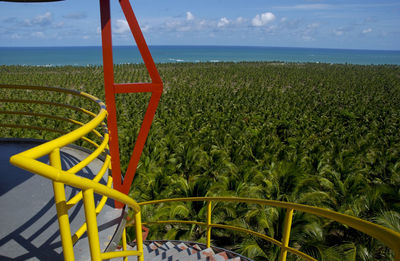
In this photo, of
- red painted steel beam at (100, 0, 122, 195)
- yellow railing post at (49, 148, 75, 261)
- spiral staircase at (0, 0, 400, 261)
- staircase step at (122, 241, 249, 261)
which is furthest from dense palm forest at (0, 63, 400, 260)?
yellow railing post at (49, 148, 75, 261)

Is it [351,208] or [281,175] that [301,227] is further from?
[281,175]

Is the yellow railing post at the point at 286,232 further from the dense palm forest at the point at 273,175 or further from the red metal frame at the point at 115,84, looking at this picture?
the dense palm forest at the point at 273,175

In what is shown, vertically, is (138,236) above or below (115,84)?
below

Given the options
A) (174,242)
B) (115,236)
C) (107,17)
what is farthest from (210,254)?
(107,17)

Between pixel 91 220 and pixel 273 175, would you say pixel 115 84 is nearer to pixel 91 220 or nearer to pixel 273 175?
pixel 91 220

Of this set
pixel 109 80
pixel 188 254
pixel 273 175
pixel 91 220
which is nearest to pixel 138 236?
pixel 91 220

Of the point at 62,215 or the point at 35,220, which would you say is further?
the point at 35,220

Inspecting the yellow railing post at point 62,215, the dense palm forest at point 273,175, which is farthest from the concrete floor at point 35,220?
the dense palm forest at point 273,175

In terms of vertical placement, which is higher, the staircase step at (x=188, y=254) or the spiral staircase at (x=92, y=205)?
the spiral staircase at (x=92, y=205)

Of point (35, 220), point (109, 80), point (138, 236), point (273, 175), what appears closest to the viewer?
point (138, 236)
